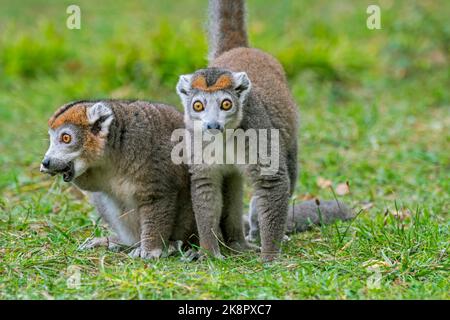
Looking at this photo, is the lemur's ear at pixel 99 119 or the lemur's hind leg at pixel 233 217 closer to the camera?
the lemur's ear at pixel 99 119

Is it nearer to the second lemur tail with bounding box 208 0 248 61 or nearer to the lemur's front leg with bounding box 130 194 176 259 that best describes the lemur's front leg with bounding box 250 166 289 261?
the lemur's front leg with bounding box 130 194 176 259

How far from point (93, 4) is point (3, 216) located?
11111mm

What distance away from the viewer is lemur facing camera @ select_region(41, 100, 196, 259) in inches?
259

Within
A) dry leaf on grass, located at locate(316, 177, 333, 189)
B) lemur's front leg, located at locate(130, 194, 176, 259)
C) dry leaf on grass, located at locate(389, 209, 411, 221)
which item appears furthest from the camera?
dry leaf on grass, located at locate(316, 177, 333, 189)

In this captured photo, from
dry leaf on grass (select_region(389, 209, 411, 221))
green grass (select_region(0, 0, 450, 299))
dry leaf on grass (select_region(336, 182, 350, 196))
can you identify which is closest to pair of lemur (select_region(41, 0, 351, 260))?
green grass (select_region(0, 0, 450, 299))

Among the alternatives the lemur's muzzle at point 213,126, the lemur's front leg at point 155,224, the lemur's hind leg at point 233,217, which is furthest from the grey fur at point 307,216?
the lemur's muzzle at point 213,126

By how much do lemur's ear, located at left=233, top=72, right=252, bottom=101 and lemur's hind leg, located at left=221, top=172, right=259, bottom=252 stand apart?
76 centimetres

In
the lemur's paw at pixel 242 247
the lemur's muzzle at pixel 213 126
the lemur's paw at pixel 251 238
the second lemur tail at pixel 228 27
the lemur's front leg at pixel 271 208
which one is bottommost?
the lemur's paw at pixel 251 238

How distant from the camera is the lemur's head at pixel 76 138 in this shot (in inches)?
256

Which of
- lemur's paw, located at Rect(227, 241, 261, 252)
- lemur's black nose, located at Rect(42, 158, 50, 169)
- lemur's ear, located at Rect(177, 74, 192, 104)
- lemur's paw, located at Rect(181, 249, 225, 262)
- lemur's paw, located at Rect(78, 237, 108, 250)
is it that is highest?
lemur's ear, located at Rect(177, 74, 192, 104)

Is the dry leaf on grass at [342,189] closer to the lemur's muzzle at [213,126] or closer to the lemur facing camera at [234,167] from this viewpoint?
the lemur facing camera at [234,167]

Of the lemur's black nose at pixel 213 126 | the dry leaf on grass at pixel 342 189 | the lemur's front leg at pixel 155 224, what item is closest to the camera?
the lemur's black nose at pixel 213 126

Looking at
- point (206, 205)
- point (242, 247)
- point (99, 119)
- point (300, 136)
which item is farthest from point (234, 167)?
point (300, 136)

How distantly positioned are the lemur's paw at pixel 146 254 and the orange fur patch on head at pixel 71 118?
1107 mm
